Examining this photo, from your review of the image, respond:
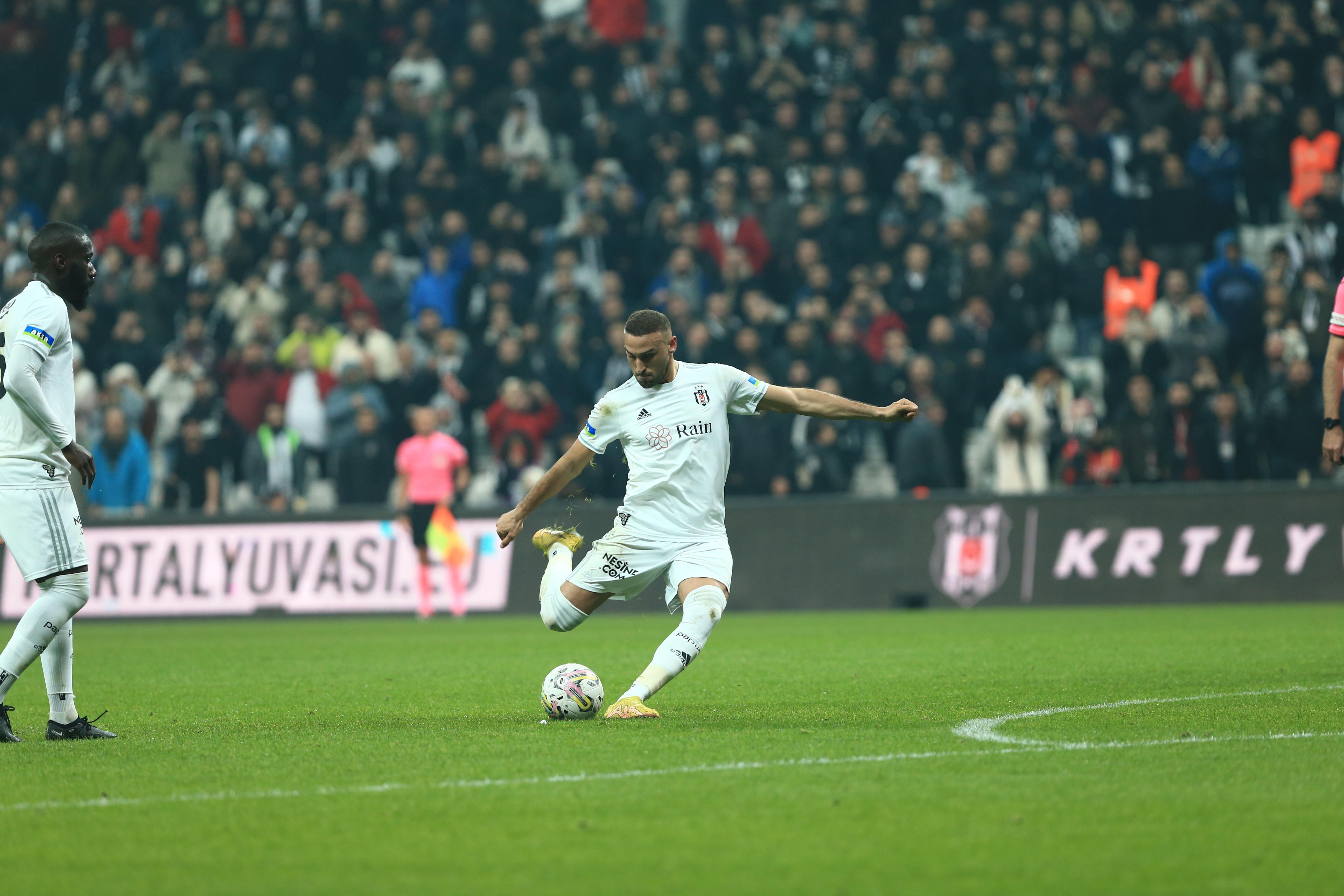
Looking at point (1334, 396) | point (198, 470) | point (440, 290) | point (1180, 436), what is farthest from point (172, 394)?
point (1334, 396)

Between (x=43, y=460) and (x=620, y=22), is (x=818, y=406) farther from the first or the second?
(x=620, y=22)

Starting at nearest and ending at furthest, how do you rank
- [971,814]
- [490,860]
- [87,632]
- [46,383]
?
1. [490,860]
2. [971,814]
3. [46,383]
4. [87,632]

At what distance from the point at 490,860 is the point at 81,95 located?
25.6 m

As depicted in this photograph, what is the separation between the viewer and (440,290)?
23.7 meters

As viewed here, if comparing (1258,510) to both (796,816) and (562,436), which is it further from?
(796,816)

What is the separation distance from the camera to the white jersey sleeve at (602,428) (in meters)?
9.15

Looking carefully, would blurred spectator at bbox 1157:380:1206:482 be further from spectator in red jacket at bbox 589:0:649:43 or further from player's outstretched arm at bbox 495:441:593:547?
player's outstretched arm at bbox 495:441:593:547

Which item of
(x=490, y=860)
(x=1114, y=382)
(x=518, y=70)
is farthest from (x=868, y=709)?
(x=518, y=70)

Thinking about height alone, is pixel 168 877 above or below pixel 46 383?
below

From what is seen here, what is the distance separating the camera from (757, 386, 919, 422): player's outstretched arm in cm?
881

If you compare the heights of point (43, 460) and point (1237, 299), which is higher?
point (1237, 299)

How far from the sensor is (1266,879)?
4.98 metres

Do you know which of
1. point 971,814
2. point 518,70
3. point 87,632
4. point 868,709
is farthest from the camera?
point 518,70

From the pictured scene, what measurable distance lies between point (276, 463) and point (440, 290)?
330cm
